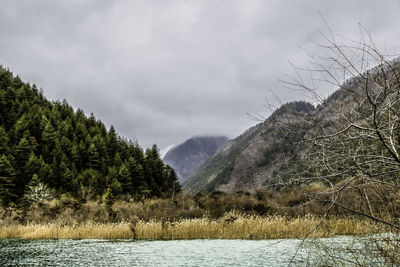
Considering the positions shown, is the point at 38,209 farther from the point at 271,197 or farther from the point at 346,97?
the point at 346,97

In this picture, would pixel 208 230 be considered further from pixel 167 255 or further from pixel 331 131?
pixel 331 131

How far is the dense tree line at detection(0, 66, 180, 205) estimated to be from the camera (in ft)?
186

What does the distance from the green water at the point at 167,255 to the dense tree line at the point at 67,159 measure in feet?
108

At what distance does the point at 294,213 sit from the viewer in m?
26.9

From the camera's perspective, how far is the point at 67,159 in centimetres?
6581

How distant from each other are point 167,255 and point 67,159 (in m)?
55.7

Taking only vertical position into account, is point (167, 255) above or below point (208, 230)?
below

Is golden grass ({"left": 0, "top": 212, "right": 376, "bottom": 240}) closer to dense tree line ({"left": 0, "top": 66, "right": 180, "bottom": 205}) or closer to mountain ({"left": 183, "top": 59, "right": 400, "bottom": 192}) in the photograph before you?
mountain ({"left": 183, "top": 59, "right": 400, "bottom": 192})

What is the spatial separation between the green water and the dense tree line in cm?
3297

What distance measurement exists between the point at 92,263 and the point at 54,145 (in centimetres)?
6095

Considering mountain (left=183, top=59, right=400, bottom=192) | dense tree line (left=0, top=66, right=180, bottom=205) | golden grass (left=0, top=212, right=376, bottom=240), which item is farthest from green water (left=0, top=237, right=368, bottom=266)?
dense tree line (left=0, top=66, right=180, bottom=205)

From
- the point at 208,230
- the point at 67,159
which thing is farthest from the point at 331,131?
the point at 67,159

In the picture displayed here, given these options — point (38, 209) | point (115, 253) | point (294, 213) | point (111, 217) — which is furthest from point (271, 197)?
point (38, 209)

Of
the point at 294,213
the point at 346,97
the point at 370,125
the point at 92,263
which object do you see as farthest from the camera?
the point at 294,213
